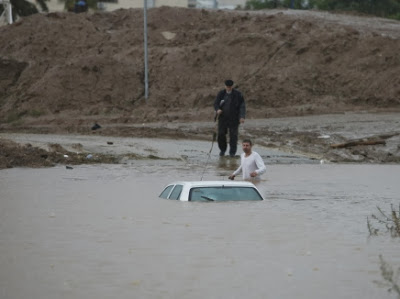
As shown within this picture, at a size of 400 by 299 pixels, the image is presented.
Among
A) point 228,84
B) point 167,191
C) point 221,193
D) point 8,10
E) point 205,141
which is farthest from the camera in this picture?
point 8,10

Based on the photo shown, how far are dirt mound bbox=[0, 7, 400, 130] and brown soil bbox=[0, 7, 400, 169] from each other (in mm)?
45

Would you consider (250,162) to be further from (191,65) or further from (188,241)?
(191,65)

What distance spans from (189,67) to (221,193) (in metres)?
26.0

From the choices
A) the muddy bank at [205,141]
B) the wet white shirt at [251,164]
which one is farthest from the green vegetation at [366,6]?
the wet white shirt at [251,164]

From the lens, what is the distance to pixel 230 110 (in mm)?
23297

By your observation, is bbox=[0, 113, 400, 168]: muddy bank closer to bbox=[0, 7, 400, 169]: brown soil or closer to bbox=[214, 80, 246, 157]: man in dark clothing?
bbox=[214, 80, 246, 157]: man in dark clothing

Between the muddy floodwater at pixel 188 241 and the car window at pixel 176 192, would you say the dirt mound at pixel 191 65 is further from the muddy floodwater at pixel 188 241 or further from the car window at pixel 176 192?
the car window at pixel 176 192

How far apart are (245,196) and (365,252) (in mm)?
2788

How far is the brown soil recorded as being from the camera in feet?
120

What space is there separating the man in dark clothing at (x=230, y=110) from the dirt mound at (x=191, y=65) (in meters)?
11.1

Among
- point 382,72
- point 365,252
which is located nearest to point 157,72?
point 382,72

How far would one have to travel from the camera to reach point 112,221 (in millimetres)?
14625

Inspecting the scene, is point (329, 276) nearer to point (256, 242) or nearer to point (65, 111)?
point (256, 242)

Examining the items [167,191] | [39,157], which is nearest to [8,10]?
[39,157]
